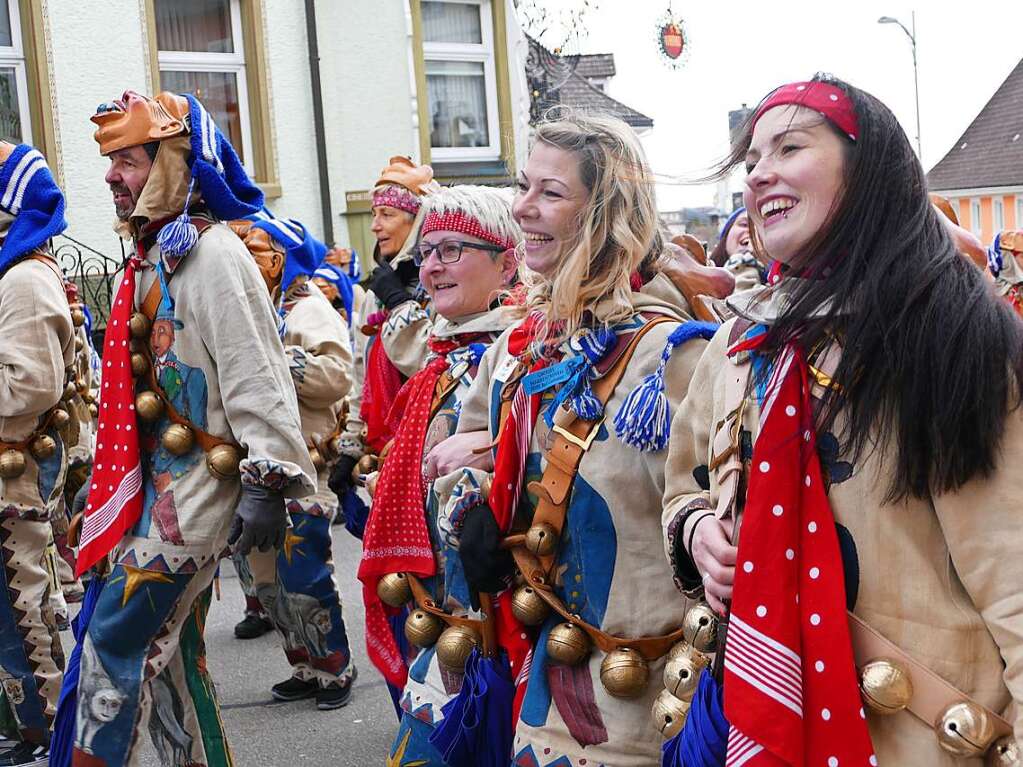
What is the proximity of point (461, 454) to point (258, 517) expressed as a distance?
0.66 m

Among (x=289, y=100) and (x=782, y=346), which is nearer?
(x=782, y=346)

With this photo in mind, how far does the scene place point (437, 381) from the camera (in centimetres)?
357

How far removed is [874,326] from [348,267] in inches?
318

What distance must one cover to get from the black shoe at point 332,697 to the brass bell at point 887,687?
143 inches

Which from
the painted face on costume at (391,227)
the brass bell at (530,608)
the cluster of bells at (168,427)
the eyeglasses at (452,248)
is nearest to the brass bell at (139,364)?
the cluster of bells at (168,427)

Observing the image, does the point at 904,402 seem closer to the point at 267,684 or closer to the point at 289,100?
the point at 267,684

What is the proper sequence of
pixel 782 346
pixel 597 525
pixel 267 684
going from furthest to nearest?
pixel 267 684, pixel 597 525, pixel 782 346

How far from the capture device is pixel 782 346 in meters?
1.94

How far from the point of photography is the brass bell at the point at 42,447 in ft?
14.9

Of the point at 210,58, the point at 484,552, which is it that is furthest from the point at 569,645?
the point at 210,58

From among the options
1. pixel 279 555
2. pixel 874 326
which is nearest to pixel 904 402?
pixel 874 326

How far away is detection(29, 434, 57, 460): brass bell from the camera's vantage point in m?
4.55

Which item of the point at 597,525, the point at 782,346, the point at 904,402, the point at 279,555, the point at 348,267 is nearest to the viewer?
the point at 904,402

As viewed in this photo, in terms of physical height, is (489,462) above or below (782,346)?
below
